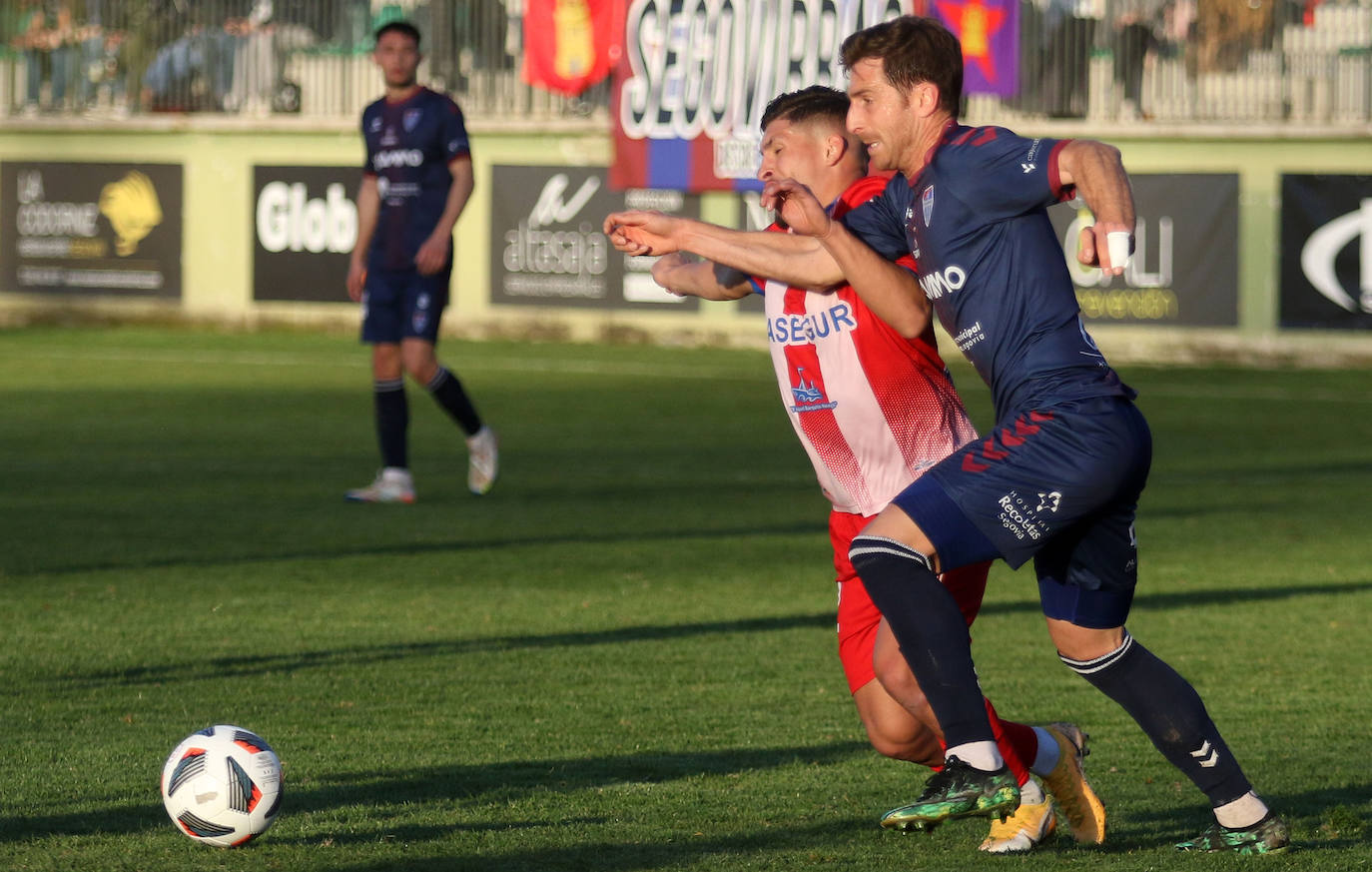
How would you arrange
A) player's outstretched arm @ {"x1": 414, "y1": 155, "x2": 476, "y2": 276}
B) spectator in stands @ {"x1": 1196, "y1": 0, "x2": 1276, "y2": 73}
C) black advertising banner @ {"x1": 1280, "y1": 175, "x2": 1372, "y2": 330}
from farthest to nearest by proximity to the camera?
spectator in stands @ {"x1": 1196, "y1": 0, "x2": 1276, "y2": 73} < black advertising banner @ {"x1": 1280, "y1": 175, "x2": 1372, "y2": 330} < player's outstretched arm @ {"x1": 414, "y1": 155, "x2": 476, "y2": 276}

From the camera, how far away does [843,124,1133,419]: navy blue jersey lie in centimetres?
415

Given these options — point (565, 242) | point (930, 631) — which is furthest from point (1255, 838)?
point (565, 242)

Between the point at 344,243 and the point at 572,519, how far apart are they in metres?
14.2

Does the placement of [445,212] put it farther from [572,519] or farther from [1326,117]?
[1326,117]

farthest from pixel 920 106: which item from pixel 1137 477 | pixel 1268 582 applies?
pixel 1268 582

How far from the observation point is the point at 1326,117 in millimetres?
21094

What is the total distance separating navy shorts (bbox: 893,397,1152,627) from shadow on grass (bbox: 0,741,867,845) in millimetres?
1217

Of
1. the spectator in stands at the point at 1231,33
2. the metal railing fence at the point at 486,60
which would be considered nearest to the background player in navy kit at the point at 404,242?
the metal railing fence at the point at 486,60

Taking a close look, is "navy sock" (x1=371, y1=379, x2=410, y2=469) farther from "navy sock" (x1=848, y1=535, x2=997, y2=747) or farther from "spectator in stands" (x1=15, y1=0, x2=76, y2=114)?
"spectator in stands" (x1=15, y1=0, x2=76, y2=114)

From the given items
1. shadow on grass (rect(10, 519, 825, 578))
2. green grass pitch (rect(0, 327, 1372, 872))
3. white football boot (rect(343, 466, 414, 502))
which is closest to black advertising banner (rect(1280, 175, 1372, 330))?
green grass pitch (rect(0, 327, 1372, 872))

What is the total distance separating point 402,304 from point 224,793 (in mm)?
6896

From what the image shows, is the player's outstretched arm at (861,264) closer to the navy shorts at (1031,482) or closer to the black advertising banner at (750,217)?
the navy shorts at (1031,482)

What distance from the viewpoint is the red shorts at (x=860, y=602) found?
177 inches

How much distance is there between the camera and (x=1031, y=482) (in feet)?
13.3
